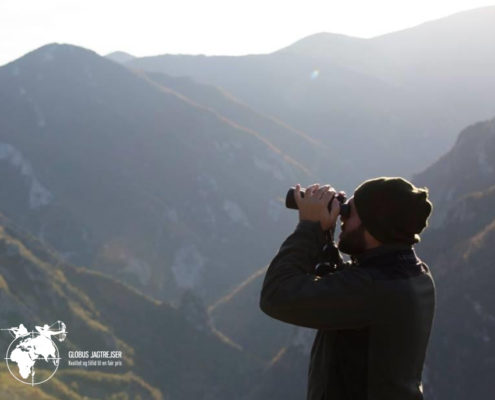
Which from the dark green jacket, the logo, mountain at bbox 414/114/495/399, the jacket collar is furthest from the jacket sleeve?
mountain at bbox 414/114/495/399

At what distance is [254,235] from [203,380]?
8517cm

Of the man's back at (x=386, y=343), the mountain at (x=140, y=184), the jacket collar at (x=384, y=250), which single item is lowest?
the mountain at (x=140, y=184)

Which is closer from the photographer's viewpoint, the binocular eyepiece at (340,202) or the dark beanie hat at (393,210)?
the dark beanie hat at (393,210)

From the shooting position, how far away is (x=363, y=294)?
405 cm

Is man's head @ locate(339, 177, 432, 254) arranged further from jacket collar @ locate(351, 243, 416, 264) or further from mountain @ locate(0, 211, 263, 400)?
mountain @ locate(0, 211, 263, 400)

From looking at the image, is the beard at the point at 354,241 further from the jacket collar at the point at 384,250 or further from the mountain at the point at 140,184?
the mountain at the point at 140,184

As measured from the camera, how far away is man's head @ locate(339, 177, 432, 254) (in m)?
4.27

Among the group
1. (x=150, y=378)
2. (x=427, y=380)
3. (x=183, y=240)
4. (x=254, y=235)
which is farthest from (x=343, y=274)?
(x=254, y=235)

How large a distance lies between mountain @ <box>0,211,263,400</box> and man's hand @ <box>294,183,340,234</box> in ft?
166

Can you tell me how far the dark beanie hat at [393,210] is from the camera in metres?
4.27

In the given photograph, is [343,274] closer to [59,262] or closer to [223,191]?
[59,262]

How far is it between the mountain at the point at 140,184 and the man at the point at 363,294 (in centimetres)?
12213

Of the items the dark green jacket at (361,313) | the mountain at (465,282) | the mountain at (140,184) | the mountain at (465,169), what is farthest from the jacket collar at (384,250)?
the mountain at (140,184)

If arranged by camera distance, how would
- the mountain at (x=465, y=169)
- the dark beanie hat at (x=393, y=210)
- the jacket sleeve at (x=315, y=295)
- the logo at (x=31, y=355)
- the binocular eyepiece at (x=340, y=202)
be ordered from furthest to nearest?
the mountain at (x=465, y=169)
the logo at (x=31, y=355)
the binocular eyepiece at (x=340, y=202)
the dark beanie hat at (x=393, y=210)
the jacket sleeve at (x=315, y=295)
